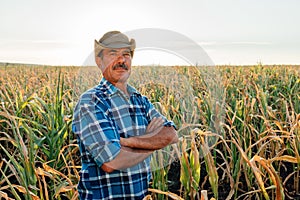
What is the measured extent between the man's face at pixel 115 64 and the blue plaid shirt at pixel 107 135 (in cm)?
4

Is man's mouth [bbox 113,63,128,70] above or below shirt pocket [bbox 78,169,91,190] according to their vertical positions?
above

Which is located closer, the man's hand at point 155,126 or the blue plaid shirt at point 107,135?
the blue plaid shirt at point 107,135

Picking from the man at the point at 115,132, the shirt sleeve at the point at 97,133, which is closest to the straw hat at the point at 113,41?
the man at the point at 115,132

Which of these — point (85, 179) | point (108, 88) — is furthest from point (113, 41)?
point (85, 179)

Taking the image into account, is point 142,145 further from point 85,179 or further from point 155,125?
point 85,179

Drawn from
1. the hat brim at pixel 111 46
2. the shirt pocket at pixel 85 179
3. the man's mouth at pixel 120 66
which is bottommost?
the shirt pocket at pixel 85 179

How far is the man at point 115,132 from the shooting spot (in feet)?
5.38

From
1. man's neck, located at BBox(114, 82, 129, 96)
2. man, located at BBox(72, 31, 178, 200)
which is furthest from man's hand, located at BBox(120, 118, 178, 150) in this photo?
man's neck, located at BBox(114, 82, 129, 96)

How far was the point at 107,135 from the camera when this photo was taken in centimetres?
163

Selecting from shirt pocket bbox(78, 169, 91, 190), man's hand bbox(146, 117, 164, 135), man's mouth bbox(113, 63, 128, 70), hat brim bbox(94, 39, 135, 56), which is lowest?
shirt pocket bbox(78, 169, 91, 190)

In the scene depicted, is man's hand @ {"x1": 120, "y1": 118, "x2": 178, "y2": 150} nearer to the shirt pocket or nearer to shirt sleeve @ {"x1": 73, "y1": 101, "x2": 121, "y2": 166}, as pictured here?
shirt sleeve @ {"x1": 73, "y1": 101, "x2": 121, "y2": 166}

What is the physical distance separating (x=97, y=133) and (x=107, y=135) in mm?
43

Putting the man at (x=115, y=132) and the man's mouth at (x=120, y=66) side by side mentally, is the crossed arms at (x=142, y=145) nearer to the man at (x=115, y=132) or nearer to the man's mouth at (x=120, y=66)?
the man at (x=115, y=132)

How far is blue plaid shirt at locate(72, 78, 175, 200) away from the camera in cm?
163
